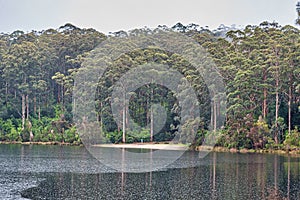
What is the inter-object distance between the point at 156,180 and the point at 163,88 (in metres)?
29.3

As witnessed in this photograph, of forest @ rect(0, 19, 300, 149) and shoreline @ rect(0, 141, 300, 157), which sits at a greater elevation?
forest @ rect(0, 19, 300, 149)

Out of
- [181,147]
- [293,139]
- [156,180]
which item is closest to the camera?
[156,180]

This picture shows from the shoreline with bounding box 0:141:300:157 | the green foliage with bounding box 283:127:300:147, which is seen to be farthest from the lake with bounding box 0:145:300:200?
the shoreline with bounding box 0:141:300:157

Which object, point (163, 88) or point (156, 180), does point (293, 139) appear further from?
point (156, 180)

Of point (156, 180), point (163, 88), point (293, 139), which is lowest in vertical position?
point (156, 180)

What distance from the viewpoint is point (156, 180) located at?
78.8ft

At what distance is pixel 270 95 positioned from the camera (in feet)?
143

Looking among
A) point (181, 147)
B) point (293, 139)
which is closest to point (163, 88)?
point (181, 147)

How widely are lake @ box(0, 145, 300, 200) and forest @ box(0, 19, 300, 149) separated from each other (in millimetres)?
9427

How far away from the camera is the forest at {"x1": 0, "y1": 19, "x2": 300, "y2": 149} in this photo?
41.6 meters

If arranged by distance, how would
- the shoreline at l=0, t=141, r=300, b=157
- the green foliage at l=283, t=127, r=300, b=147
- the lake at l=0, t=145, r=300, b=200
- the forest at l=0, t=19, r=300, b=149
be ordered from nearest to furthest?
the lake at l=0, t=145, r=300, b=200, the green foliage at l=283, t=127, r=300, b=147, the shoreline at l=0, t=141, r=300, b=157, the forest at l=0, t=19, r=300, b=149

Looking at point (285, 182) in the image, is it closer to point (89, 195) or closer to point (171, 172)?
point (171, 172)

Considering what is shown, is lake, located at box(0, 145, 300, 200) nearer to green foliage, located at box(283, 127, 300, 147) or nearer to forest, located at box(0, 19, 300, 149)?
green foliage, located at box(283, 127, 300, 147)

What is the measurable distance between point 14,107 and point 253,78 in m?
26.6
